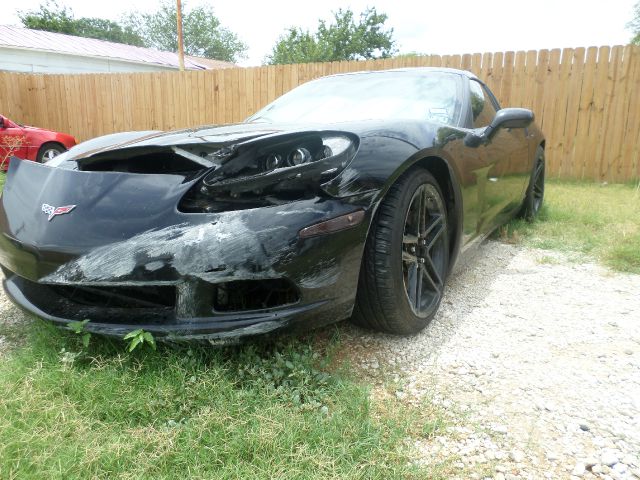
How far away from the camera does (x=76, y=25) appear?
42812 millimetres

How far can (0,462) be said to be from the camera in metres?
1.24

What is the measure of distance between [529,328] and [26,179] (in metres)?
2.34

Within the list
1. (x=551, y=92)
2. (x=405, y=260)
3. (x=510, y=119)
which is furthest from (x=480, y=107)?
(x=551, y=92)

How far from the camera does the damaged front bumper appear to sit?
1.51 metres

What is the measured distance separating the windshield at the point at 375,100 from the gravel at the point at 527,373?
107 cm

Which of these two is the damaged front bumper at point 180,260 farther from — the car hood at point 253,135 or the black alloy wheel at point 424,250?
the black alloy wheel at point 424,250

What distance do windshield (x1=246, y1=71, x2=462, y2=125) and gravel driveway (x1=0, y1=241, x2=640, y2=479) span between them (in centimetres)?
107

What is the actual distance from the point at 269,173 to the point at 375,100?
4.73ft

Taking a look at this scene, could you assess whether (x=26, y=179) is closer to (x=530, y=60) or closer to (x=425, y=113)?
(x=425, y=113)

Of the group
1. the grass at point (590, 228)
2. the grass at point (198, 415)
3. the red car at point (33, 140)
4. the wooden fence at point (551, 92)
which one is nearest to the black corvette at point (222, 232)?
the grass at point (198, 415)

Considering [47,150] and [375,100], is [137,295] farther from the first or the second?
[47,150]

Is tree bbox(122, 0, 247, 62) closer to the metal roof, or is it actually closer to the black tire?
the metal roof

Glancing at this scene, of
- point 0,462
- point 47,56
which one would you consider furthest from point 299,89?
point 47,56

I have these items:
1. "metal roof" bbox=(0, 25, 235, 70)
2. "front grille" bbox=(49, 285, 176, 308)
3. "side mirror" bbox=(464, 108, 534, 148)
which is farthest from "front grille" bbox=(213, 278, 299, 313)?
"metal roof" bbox=(0, 25, 235, 70)
